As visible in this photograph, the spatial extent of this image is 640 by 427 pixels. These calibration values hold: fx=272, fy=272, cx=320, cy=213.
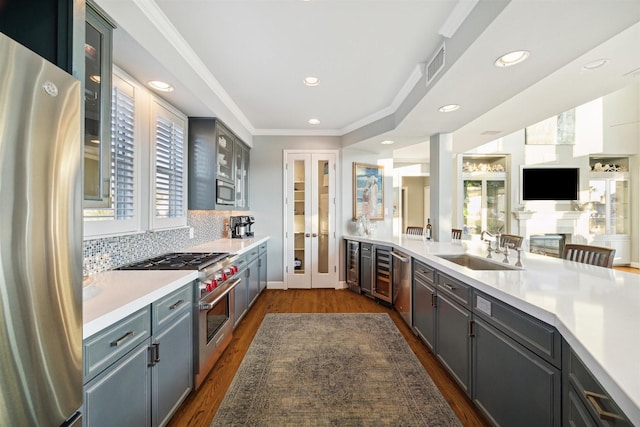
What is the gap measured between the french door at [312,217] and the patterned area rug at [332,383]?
161 centimetres

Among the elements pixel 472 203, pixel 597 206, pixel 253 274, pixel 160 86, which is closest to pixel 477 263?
pixel 253 274

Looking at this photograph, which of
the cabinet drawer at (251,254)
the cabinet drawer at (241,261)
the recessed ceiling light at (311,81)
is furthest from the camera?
the cabinet drawer at (251,254)

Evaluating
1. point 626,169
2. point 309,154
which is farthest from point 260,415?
point 626,169

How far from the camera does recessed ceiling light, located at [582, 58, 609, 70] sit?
6.63ft

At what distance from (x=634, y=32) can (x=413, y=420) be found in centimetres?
275

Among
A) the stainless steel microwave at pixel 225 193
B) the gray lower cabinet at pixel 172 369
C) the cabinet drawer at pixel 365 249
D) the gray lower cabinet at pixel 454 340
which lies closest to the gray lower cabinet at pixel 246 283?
the stainless steel microwave at pixel 225 193

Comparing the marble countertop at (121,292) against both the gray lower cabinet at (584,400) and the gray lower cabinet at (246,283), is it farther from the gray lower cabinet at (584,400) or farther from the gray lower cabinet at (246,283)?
the gray lower cabinet at (584,400)

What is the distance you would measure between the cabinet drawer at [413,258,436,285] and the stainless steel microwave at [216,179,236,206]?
2245mm

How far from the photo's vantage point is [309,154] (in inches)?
180

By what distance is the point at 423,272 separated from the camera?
2.61m

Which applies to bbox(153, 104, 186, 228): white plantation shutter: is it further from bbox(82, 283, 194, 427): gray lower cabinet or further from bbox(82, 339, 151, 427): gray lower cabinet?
bbox(82, 339, 151, 427): gray lower cabinet

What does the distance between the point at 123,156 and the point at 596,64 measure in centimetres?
360

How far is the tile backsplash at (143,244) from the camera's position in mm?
1746

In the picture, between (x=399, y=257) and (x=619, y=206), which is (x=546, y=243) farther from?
(x=399, y=257)
